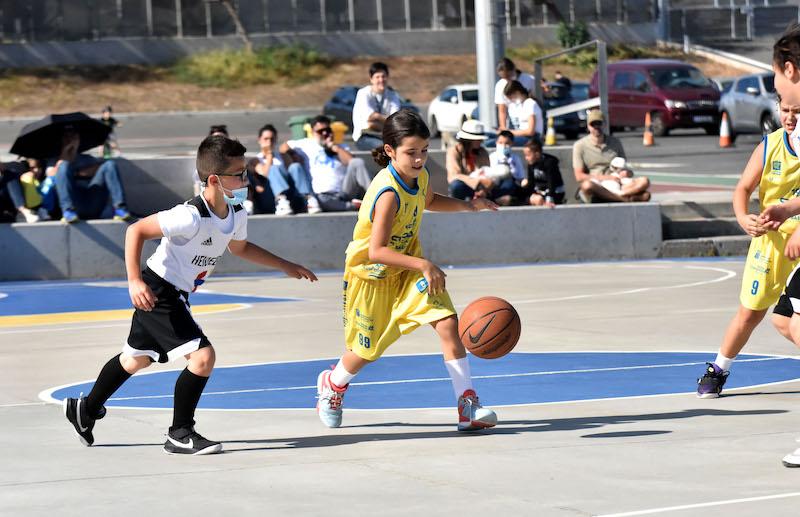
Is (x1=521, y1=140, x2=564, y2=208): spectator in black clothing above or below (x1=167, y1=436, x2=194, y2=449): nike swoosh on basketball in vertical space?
below

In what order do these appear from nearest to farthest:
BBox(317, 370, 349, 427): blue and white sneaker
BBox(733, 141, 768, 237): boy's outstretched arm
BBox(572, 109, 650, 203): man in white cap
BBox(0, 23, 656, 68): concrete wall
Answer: BBox(317, 370, 349, 427): blue and white sneaker, BBox(733, 141, 768, 237): boy's outstretched arm, BBox(572, 109, 650, 203): man in white cap, BBox(0, 23, 656, 68): concrete wall

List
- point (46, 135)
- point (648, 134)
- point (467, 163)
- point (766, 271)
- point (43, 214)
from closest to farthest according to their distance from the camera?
point (766, 271) → point (43, 214) → point (46, 135) → point (467, 163) → point (648, 134)

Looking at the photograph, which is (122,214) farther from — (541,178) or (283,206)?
(541,178)

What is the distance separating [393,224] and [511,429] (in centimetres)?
128

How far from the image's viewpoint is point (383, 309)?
873cm

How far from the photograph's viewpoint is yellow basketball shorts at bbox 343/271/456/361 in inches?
340

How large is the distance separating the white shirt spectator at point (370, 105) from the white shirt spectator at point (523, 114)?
2.26 metres

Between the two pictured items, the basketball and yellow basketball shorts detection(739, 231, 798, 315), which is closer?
the basketball

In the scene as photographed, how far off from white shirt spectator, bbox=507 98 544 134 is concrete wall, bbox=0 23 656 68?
3975 cm

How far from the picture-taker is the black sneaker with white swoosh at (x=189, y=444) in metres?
7.91

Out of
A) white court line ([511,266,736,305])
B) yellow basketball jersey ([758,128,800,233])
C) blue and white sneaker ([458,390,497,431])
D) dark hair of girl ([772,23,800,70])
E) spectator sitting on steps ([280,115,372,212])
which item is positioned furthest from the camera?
spectator sitting on steps ([280,115,372,212])

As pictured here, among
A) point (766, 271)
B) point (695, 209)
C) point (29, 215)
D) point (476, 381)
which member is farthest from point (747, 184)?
point (695, 209)

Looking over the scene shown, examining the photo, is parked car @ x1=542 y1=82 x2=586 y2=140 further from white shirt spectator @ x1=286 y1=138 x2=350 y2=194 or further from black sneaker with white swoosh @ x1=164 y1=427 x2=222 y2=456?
black sneaker with white swoosh @ x1=164 y1=427 x2=222 y2=456

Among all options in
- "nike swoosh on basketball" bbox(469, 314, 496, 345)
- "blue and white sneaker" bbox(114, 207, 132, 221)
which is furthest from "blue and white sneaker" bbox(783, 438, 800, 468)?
"blue and white sneaker" bbox(114, 207, 132, 221)
